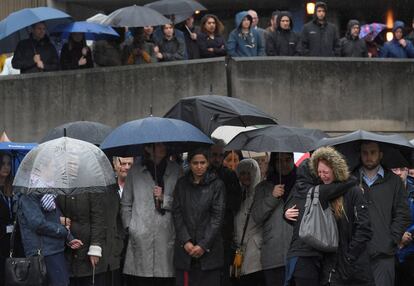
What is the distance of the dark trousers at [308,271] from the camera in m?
11.3

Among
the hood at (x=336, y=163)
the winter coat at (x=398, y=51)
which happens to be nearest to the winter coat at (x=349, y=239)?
the hood at (x=336, y=163)

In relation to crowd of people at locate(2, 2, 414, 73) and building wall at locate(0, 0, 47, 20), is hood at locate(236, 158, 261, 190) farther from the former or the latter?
building wall at locate(0, 0, 47, 20)

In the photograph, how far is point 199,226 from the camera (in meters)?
12.7

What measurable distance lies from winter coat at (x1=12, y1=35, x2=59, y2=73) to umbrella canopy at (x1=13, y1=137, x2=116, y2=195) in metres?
7.06

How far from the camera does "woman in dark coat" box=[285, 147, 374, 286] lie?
11094 millimetres

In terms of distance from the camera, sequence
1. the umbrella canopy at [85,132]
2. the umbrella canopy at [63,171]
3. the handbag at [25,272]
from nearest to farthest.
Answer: the handbag at [25,272]
the umbrella canopy at [63,171]
the umbrella canopy at [85,132]

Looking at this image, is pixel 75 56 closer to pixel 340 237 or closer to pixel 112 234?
pixel 112 234

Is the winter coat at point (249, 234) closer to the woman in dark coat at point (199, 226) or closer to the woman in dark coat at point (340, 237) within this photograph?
the woman in dark coat at point (199, 226)

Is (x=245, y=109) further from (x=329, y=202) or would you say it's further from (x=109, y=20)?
(x=109, y=20)

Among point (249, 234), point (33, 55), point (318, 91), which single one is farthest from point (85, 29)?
point (249, 234)

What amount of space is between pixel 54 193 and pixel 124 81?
7802 mm

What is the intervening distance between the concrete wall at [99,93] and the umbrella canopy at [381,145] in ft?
21.8

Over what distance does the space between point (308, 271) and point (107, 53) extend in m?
9.10

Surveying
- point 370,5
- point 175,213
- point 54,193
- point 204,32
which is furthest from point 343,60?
point 370,5
